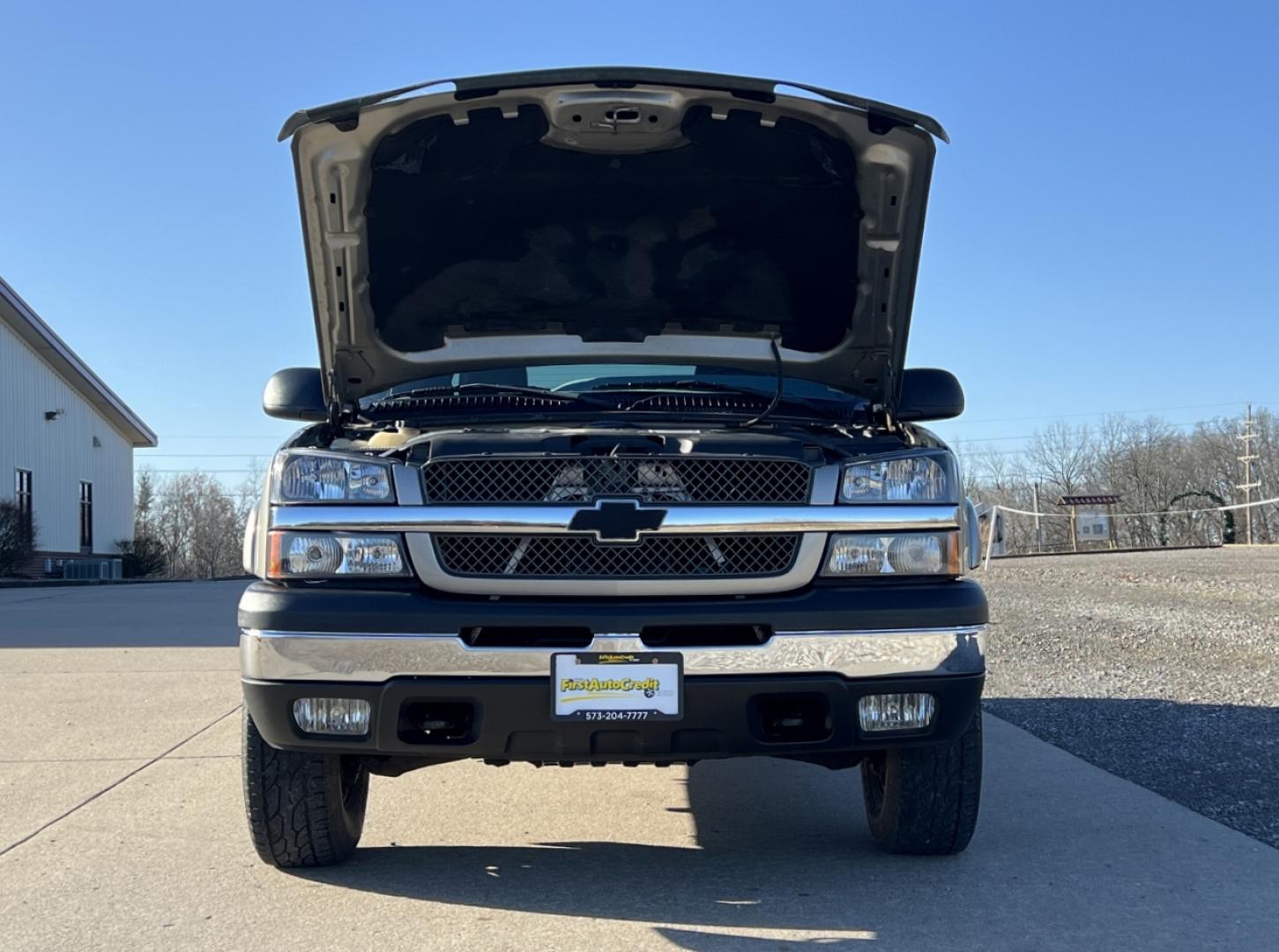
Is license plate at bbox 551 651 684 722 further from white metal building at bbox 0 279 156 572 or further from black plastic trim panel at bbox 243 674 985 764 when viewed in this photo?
white metal building at bbox 0 279 156 572

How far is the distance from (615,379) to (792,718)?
1555mm

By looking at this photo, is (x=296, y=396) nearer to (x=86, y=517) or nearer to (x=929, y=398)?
(x=929, y=398)

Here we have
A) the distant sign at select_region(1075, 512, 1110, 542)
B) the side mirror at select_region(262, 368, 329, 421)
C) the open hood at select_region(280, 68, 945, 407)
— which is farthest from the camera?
the distant sign at select_region(1075, 512, 1110, 542)

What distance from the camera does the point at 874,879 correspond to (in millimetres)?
3492

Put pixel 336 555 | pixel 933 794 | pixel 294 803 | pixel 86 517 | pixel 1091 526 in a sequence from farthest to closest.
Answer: pixel 1091 526 < pixel 86 517 < pixel 933 794 < pixel 294 803 < pixel 336 555

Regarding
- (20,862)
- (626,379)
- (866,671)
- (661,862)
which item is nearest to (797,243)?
(626,379)

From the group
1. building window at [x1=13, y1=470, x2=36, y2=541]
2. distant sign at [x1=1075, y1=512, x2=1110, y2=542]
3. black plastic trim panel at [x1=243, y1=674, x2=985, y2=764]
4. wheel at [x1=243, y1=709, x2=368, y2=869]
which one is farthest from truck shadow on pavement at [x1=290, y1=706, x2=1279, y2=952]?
distant sign at [x1=1075, y1=512, x2=1110, y2=542]

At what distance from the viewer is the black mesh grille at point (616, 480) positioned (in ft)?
10.4

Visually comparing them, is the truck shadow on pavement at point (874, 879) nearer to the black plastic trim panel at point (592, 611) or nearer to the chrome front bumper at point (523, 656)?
the chrome front bumper at point (523, 656)

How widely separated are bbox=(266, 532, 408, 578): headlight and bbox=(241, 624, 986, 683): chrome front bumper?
181 mm

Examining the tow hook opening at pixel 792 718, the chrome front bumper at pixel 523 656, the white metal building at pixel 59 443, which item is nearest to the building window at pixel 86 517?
the white metal building at pixel 59 443

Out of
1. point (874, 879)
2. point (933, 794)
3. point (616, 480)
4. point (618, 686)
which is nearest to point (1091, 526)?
point (933, 794)

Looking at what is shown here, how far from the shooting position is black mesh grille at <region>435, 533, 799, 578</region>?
10.2 ft

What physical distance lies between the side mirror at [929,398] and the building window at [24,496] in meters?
27.9
